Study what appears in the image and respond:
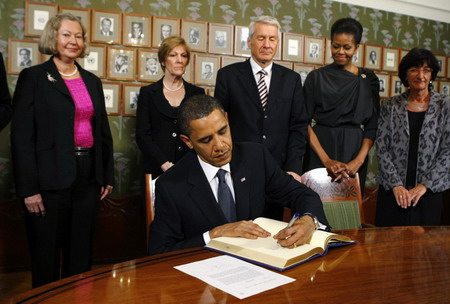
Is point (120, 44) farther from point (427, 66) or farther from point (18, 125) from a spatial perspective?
point (427, 66)

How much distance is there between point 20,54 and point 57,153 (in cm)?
174

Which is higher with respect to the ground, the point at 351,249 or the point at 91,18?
the point at 91,18

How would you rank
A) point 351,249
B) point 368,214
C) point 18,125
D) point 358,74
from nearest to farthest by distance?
1. point 351,249
2. point 18,125
3. point 358,74
4. point 368,214

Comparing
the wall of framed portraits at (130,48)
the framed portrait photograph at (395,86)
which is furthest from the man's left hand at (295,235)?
the framed portrait photograph at (395,86)

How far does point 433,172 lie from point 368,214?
8.66 ft

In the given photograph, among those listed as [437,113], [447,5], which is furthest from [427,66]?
[447,5]

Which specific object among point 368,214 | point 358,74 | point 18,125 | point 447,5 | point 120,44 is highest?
point 447,5

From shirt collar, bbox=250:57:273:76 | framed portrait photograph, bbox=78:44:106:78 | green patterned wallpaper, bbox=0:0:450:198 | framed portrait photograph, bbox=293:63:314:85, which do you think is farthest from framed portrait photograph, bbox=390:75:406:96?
framed portrait photograph, bbox=78:44:106:78

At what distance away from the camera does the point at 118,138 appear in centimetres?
433

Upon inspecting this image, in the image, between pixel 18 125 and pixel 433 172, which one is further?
pixel 433 172

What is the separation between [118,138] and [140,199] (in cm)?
62

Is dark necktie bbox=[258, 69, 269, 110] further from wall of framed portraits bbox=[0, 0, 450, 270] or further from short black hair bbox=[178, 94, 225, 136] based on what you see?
wall of framed portraits bbox=[0, 0, 450, 270]

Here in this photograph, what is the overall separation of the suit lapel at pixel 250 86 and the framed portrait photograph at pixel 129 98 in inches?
66.7

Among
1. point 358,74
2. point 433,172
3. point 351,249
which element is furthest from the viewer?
point 358,74
